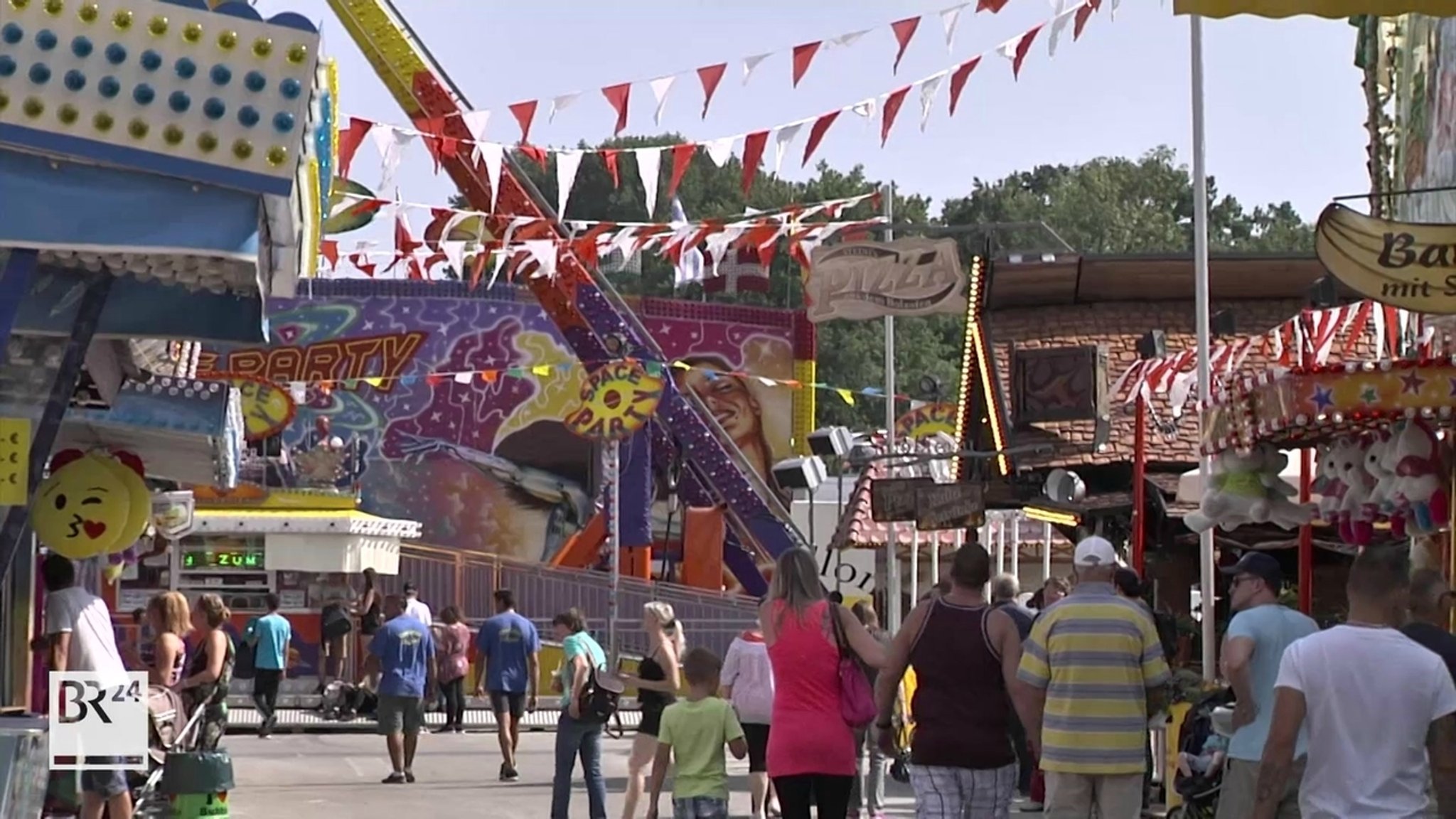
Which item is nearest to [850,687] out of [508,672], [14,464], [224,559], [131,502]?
[14,464]

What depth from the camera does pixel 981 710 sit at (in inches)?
390

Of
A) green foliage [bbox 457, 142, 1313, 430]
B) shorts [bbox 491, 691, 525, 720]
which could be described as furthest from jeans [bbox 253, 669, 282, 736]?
green foliage [bbox 457, 142, 1313, 430]

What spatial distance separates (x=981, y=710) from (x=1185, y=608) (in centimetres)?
1688

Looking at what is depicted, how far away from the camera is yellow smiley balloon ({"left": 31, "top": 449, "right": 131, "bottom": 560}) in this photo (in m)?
13.5

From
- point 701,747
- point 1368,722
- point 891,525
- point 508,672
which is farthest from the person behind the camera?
point 891,525

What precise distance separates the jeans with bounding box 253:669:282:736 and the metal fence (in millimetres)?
8490

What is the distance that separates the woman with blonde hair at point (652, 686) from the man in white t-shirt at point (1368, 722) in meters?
7.63

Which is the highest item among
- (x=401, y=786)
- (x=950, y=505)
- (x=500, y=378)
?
(x=500, y=378)

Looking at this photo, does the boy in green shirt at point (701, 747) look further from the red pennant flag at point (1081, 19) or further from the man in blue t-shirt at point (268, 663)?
the man in blue t-shirt at point (268, 663)

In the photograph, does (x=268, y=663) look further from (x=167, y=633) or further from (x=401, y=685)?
(x=167, y=633)

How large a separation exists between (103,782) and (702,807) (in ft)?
10.0

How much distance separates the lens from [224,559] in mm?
34688

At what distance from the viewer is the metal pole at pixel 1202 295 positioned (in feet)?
54.2

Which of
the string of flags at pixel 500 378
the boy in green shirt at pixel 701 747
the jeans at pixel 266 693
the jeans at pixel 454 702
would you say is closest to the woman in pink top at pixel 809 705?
the boy in green shirt at pixel 701 747
